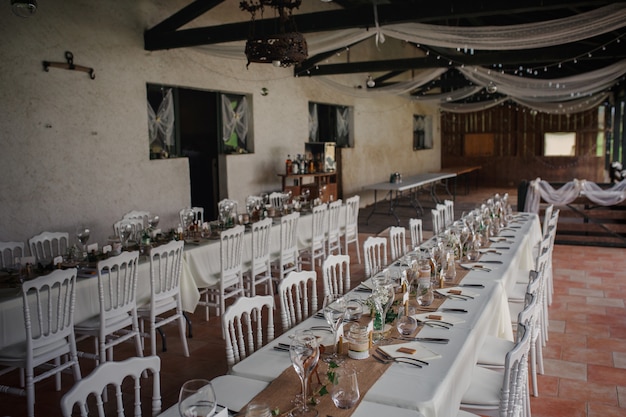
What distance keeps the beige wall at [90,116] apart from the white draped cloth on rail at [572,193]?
4968 mm

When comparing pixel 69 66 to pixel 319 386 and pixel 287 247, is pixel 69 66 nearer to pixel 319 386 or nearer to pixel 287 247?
pixel 287 247

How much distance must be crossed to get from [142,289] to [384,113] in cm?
1205

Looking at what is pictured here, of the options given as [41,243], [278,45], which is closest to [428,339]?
[278,45]

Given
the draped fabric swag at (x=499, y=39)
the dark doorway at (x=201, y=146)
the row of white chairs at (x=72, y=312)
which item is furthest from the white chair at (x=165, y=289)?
the dark doorway at (x=201, y=146)

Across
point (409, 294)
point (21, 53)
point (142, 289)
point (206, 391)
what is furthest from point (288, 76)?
point (206, 391)

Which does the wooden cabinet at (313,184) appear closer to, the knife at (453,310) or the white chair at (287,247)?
the white chair at (287,247)

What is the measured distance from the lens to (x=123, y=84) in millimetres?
7141

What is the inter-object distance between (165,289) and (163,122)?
13.5ft

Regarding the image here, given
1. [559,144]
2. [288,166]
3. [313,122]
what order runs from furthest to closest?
[559,144]
[313,122]
[288,166]

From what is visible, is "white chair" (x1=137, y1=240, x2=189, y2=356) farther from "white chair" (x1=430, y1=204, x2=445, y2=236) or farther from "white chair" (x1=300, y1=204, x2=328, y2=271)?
"white chair" (x1=430, y1=204, x2=445, y2=236)

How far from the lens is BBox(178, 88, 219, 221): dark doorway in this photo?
9.72 metres

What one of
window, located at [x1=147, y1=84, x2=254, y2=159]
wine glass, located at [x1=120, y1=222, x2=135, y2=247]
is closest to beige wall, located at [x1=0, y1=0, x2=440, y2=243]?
window, located at [x1=147, y1=84, x2=254, y2=159]

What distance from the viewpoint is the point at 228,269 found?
17.1 feet

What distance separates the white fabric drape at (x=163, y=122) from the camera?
778 centimetres
